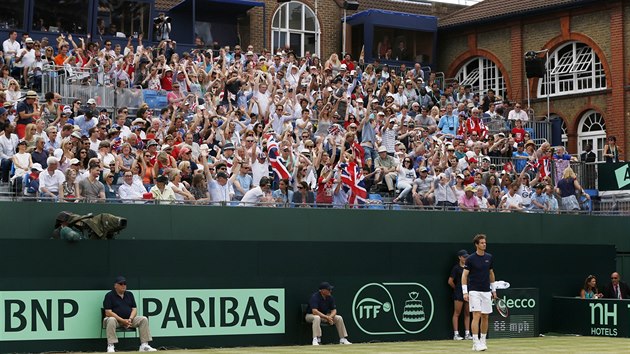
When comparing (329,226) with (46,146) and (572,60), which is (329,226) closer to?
(46,146)

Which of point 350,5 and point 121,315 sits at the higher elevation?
point 350,5

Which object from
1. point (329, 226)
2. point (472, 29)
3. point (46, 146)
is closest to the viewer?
point (46, 146)

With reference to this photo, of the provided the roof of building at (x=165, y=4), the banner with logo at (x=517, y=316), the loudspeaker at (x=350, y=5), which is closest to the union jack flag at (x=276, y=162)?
the banner with logo at (x=517, y=316)

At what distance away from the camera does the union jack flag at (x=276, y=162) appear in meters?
23.7

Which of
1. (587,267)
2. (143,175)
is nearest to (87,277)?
(143,175)

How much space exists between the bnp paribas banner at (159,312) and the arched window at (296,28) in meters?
20.8

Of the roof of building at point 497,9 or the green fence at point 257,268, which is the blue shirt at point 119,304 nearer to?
the green fence at point 257,268

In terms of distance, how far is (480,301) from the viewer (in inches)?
807

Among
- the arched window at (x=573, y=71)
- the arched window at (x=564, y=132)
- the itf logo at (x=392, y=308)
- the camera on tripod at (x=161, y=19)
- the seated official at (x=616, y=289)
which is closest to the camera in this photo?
the itf logo at (x=392, y=308)

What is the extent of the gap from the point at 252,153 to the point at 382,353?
5358 mm

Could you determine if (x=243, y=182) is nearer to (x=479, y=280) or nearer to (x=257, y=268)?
(x=257, y=268)

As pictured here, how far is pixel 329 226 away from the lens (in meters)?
23.3

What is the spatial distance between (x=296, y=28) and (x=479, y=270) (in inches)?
922

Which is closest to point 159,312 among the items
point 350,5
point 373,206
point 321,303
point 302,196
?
point 321,303
